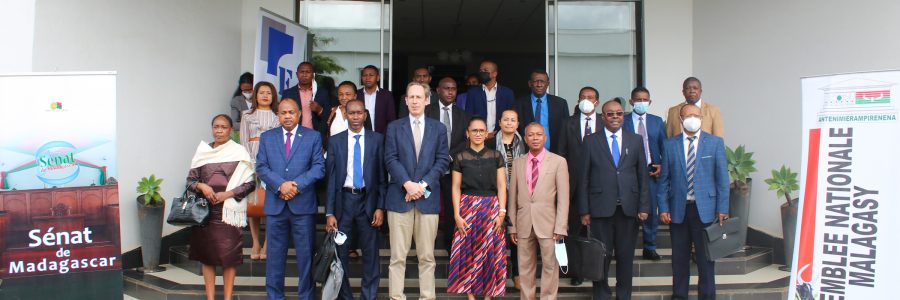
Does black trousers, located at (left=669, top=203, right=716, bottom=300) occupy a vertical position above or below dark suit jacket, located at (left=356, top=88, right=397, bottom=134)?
below

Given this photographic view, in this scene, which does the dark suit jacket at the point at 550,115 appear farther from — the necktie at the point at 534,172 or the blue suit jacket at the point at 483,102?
the necktie at the point at 534,172

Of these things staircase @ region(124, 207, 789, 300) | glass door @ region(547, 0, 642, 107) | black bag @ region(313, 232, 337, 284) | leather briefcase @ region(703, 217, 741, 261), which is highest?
glass door @ region(547, 0, 642, 107)

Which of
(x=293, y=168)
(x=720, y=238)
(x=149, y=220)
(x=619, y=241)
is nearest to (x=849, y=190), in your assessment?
(x=720, y=238)

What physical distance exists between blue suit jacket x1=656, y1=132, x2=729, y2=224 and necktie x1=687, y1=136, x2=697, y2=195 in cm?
4

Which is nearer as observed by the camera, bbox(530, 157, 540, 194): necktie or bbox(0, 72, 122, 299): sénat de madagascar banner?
bbox(0, 72, 122, 299): sénat de madagascar banner

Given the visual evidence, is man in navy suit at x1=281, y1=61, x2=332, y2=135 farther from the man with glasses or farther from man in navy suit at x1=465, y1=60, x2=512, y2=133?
the man with glasses

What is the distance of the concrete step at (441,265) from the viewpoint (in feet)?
18.1

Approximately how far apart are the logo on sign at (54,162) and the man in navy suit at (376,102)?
276 cm

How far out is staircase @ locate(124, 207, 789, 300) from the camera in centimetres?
511

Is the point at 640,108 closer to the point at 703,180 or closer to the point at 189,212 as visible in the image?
the point at 703,180

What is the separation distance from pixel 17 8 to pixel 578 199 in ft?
14.3

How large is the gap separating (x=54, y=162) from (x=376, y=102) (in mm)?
2964

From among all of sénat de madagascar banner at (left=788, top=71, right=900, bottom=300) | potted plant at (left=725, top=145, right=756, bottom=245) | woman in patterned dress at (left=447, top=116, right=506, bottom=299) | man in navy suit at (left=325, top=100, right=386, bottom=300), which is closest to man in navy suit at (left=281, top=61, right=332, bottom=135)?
man in navy suit at (left=325, top=100, right=386, bottom=300)

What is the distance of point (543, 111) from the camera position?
586 centimetres
